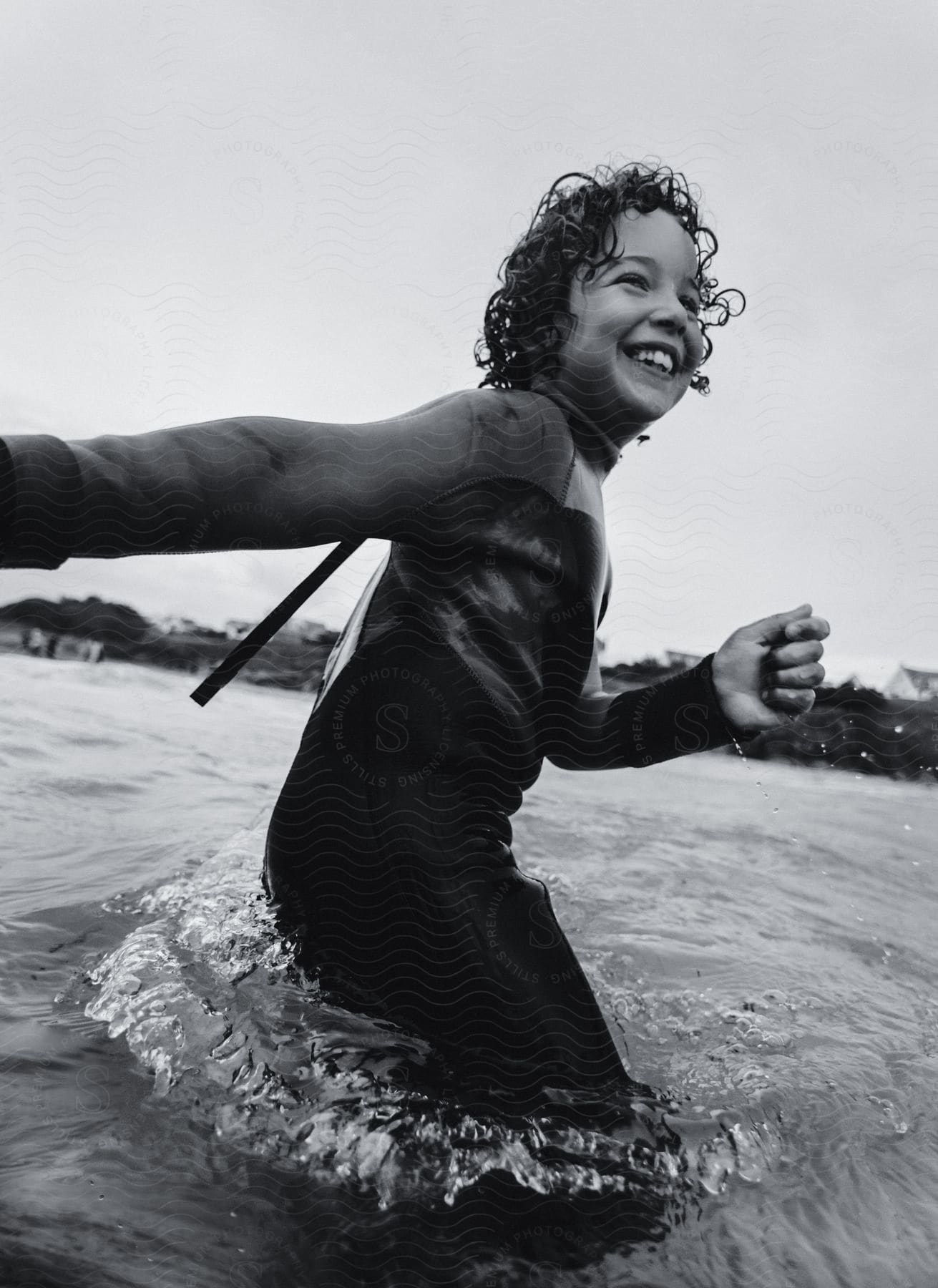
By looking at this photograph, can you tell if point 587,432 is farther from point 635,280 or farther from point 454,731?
point 454,731

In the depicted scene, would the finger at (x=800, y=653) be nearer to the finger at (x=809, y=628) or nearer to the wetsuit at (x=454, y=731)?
the finger at (x=809, y=628)

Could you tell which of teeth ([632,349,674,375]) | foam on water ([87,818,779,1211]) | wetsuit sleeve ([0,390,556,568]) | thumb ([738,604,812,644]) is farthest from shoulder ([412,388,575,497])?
foam on water ([87,818,779,1211])

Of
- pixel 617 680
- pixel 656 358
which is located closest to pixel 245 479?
pixel 656 358

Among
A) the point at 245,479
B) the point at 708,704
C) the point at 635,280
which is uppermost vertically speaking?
the point at 635,280

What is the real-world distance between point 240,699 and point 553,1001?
4.03m

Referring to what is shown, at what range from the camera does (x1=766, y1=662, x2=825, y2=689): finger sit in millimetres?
1175

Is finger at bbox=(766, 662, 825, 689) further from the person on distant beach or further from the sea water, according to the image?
the sea water

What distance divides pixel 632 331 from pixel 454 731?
2.00ft

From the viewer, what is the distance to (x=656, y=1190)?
1084mm

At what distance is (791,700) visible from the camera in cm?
120

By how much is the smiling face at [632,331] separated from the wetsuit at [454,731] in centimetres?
5

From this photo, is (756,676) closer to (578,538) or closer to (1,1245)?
(578,538)

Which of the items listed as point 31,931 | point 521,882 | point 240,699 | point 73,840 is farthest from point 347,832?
point 240,699

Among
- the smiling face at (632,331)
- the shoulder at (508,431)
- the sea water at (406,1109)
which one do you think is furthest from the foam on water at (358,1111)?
the smiling face at (632,331)
